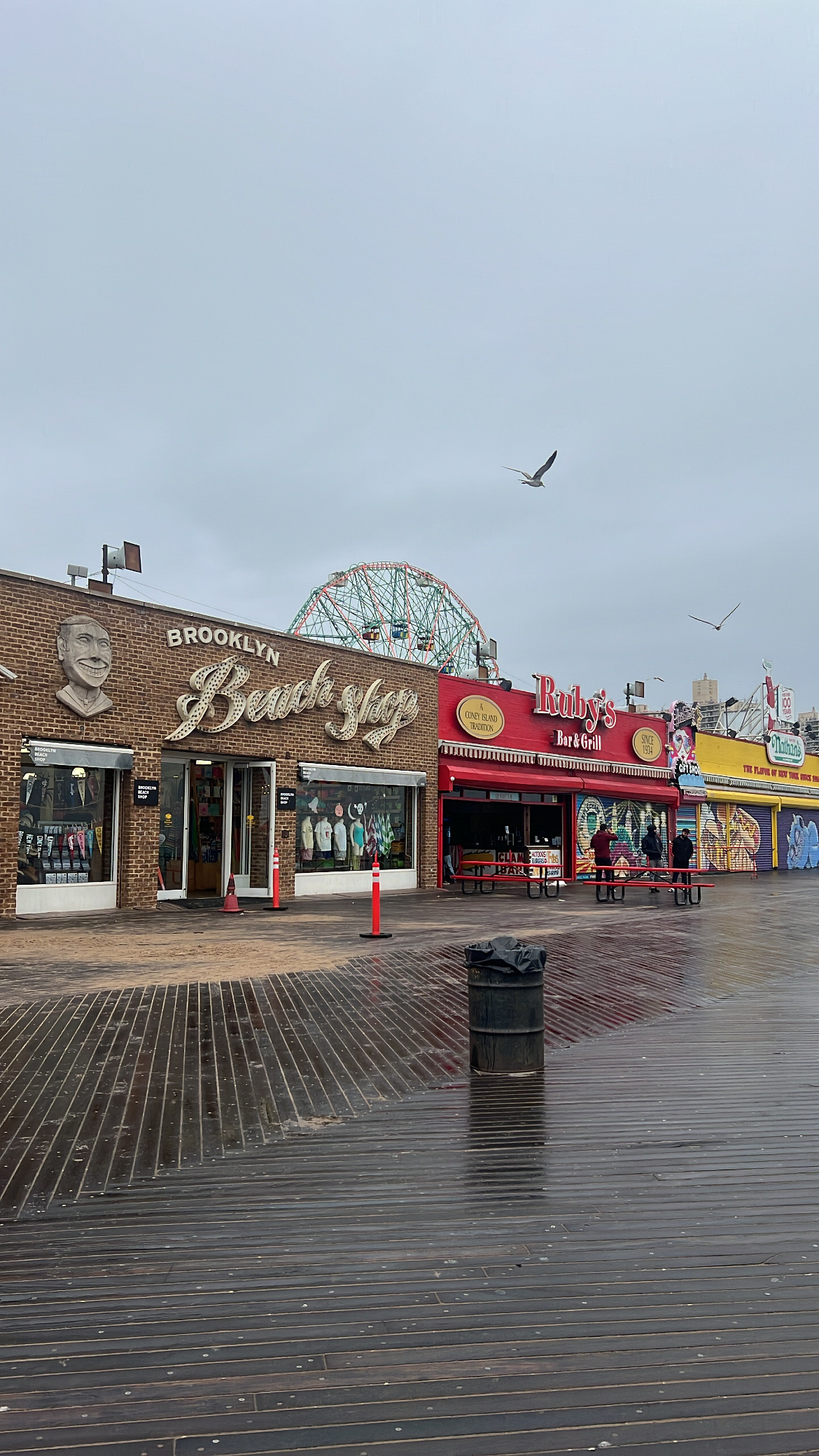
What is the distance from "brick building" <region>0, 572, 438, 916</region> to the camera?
16.0 meters

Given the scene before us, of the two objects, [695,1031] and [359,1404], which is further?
[695,1031]

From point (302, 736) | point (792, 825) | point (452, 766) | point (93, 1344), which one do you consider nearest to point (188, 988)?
point (93, 1344)

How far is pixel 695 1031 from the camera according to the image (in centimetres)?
790

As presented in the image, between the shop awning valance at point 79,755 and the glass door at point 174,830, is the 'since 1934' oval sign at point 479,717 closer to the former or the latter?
the glass door at point 174,830

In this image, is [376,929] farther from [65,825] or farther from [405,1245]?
[405,1245]

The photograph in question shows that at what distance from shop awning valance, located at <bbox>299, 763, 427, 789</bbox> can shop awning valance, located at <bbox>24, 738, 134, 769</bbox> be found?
4.22m

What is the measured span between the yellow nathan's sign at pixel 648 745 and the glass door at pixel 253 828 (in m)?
15.4

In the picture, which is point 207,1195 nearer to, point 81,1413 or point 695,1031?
point 81,1413

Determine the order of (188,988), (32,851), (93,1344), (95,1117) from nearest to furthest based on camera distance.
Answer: (93,1344)
(95,1117)
(188,988)
(32,851)

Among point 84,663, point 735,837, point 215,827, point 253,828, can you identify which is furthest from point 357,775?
point 735,837

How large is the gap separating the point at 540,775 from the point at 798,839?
1947cm

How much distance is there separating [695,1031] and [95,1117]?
4.59m

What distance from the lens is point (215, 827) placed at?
19.8m

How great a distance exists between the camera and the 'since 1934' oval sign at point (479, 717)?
25.4 meters
